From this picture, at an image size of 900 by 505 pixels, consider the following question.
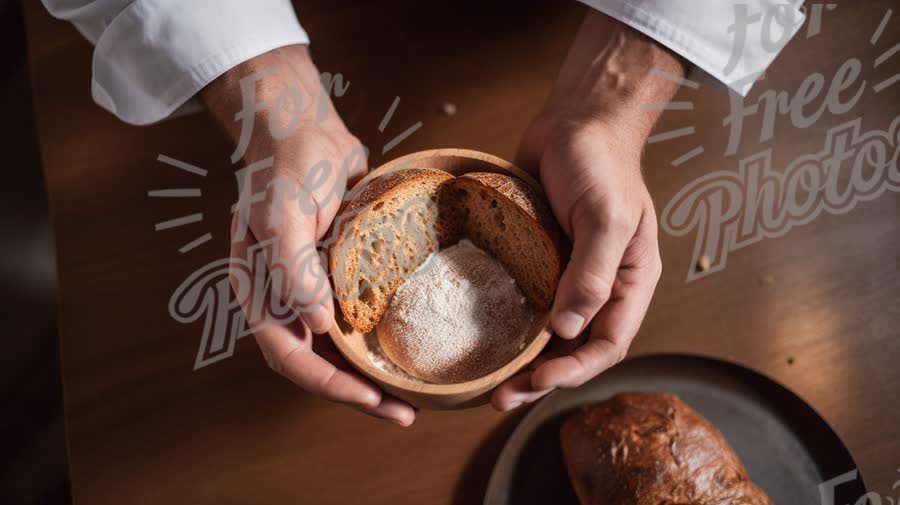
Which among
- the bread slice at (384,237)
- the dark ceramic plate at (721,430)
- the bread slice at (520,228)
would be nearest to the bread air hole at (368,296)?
the bread slice at (384,237)

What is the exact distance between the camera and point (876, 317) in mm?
862

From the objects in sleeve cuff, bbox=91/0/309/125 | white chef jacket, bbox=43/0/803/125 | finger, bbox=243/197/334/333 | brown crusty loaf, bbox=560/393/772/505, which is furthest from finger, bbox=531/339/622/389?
sleeve cuff, bbox=91/0/309/125

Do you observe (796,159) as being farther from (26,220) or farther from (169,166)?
(26,220)

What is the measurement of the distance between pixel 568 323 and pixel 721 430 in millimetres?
332

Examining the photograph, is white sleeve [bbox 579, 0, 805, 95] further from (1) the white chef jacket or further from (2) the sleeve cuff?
(2) the sleeve cuff

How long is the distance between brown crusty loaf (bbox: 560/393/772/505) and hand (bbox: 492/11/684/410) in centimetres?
10

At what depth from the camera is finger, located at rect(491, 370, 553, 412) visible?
0.64m

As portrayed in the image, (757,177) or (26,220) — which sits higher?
(757,177)

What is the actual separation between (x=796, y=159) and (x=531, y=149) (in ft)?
1.21

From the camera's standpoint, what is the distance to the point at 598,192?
0.67 meters

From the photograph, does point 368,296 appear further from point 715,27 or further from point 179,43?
point 715,27

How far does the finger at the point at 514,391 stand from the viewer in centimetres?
64

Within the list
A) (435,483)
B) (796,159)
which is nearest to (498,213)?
(435,483)

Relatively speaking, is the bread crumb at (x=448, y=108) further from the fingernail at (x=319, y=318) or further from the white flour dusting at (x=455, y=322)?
the fingernail at (x=319, y=318)
